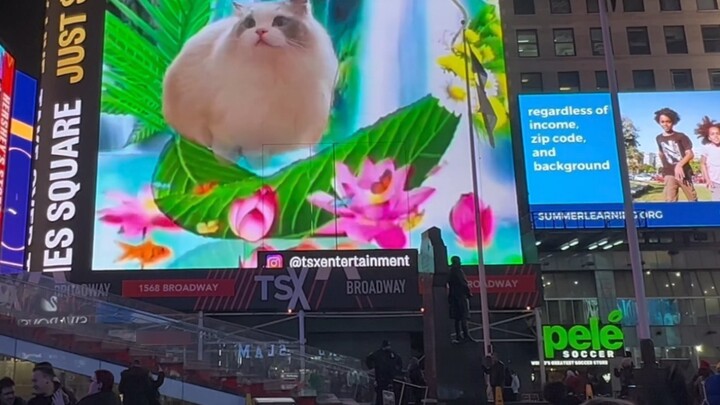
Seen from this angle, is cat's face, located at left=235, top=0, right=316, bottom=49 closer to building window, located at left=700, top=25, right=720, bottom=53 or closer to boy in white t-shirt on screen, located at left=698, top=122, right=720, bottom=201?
boy in white t-shirt on screen, located at left=698, top=122, right=720, bottom=201

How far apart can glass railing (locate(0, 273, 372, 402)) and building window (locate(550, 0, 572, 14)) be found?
37.2 metres

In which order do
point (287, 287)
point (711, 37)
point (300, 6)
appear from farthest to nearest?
point (711, 37) < point (300, 6) < point (287, 287)

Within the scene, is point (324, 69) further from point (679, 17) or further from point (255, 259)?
point (679, 17)

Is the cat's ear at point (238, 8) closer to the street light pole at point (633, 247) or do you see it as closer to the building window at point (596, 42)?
the building window at point (596, 42)

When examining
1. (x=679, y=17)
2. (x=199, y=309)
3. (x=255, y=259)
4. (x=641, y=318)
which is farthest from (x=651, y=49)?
(x=641, y=318)

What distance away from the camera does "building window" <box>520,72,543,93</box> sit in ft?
159

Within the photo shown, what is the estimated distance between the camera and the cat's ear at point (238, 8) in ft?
126

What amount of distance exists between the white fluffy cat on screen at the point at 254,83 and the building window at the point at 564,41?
18.4 m

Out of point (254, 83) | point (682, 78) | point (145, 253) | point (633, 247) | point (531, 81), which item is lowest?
point (633, 247)

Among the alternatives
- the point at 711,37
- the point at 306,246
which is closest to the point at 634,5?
the point at 711,37

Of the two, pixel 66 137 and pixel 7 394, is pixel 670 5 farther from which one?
pixel 7 394

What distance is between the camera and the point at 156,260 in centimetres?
3478

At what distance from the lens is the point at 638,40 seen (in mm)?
49219

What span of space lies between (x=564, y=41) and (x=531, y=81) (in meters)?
3.55
